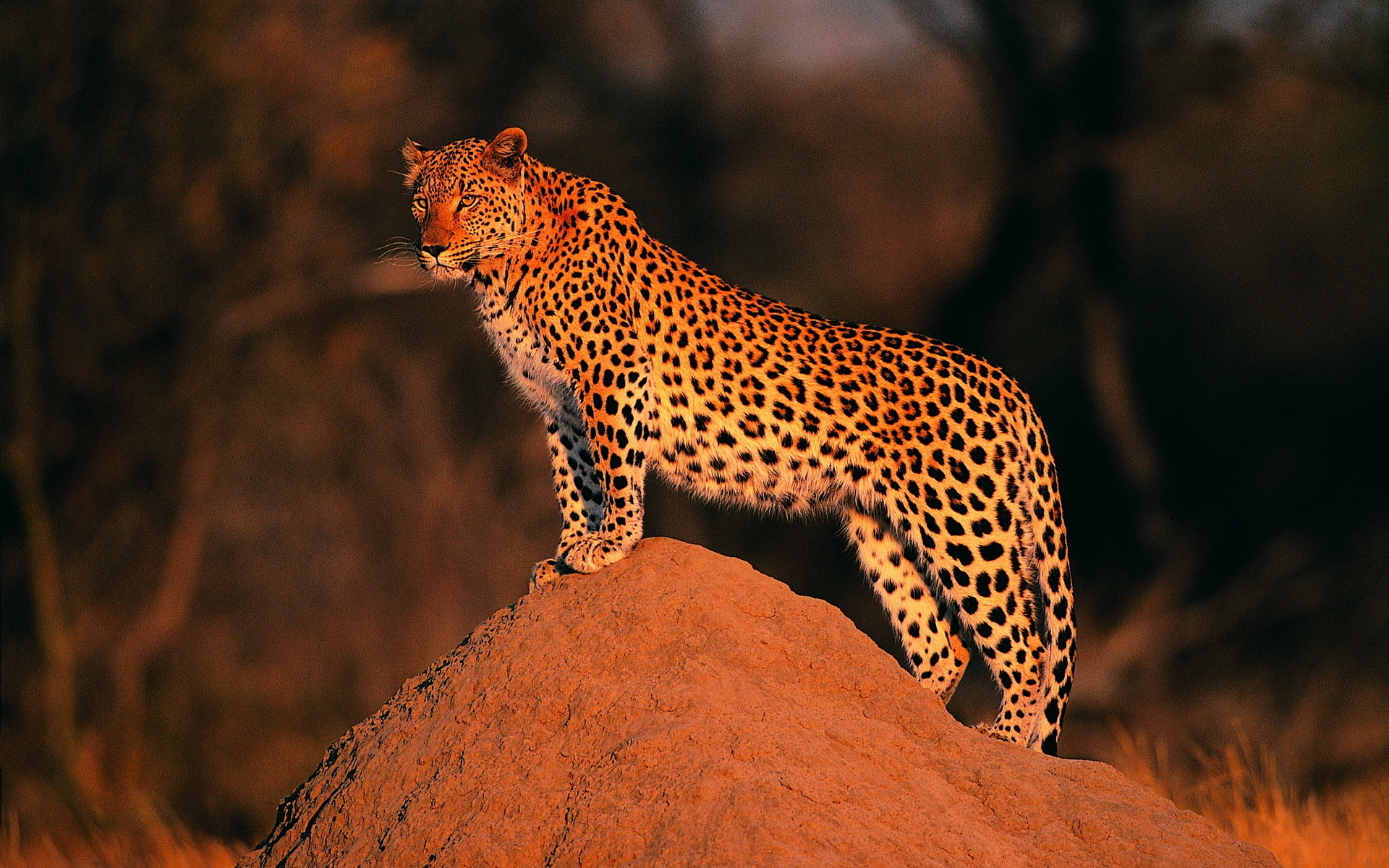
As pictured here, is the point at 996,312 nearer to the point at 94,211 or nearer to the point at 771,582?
the point at 94,211

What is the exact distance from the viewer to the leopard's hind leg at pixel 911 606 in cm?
921

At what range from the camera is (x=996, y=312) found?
27.9 meters

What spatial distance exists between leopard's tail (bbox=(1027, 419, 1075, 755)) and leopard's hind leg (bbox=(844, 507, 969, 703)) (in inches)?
17.8

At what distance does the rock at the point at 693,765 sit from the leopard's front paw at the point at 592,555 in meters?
0.21

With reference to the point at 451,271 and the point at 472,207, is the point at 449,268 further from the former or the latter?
the point at 472,207

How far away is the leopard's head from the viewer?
908cm

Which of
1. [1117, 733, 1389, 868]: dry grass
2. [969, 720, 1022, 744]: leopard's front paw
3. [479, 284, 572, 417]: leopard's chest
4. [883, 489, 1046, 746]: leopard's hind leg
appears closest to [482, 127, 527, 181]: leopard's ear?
[479, 284, 572, 417]: leopard's chest

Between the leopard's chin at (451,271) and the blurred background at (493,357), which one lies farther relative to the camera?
the blurred background at (493,357)

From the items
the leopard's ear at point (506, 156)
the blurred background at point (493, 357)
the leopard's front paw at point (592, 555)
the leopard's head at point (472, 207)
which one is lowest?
the blurred background at point (493, 357)

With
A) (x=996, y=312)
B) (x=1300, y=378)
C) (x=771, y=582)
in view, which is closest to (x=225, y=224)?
(x=996, y=312)

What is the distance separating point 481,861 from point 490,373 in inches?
950

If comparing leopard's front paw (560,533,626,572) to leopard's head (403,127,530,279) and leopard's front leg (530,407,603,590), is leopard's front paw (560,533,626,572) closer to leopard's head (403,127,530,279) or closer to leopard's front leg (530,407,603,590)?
leopard's front leg (530,407,603,590)

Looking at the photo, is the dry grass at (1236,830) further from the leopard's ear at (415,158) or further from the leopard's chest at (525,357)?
the leopard's ear at (415,158)

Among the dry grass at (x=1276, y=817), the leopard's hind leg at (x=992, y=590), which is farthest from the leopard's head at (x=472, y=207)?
the dry grass at (x=1276, y=817)
